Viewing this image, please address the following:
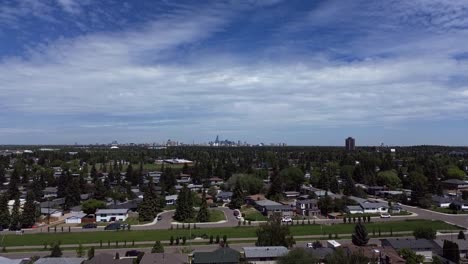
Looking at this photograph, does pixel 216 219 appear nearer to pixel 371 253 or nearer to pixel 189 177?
pixel 371 253

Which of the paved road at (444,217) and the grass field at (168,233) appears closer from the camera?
the grass field at (168,233)

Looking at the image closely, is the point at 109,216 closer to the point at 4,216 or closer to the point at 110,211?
the point at 110,211

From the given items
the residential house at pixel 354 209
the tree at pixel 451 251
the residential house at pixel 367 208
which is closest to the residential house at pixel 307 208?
the residential house at pixel 354 209

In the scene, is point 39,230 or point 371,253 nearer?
point 371,253

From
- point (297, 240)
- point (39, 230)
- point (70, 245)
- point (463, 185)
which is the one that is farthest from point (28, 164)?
point (463, 185)

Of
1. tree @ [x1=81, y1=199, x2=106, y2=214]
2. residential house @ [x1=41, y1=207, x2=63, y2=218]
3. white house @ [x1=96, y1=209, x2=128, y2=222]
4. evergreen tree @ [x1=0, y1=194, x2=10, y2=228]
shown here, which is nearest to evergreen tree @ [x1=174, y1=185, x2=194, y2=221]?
white house @ [x1=96, y1=209, x2=128, y2=222]

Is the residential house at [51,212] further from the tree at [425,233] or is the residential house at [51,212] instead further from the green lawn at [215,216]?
the tree at [425,233]
